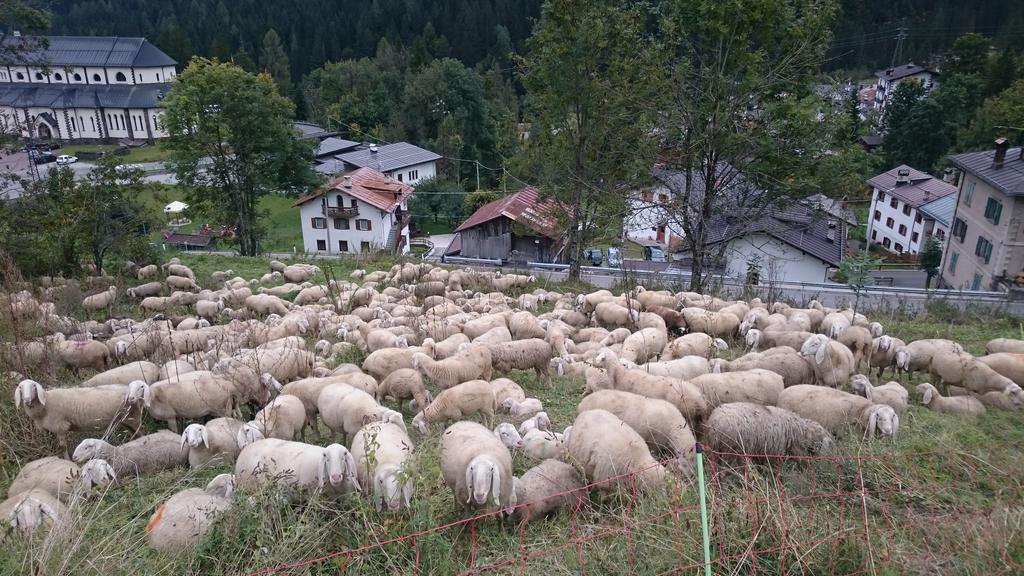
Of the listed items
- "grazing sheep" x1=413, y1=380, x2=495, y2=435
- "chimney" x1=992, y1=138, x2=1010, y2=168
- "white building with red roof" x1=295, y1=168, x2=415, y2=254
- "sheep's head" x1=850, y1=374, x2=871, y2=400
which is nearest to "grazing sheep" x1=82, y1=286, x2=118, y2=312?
"grazing sheep" x1=413, y1=380, x2=495, y2=435

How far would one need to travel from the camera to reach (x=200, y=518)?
525cm

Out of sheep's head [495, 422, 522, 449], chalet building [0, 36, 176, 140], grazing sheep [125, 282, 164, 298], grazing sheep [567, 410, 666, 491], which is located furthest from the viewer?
chalet building [0, 36, 176, 140]

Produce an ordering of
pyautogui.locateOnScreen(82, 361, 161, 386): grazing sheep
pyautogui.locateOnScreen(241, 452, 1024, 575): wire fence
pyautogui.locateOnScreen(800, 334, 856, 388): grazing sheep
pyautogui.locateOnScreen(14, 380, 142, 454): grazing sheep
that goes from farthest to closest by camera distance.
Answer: pyautogui.locateOnScreen(800, 334, 856, 388): grazing sheep, pyautogui.locateOnScreen(82, 361, 161, 386): grazing sheep, pyautogui.locateOnScreen(14, 380, 142, 454): grazing sheep, pyautogui.locateOnScreen(241, 452, 1024, 575): wire fence

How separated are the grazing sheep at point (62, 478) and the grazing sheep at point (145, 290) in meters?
11.5

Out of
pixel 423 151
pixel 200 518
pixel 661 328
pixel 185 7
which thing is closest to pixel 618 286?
pixel 661 328

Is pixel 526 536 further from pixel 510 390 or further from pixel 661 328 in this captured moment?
pixel 661 328

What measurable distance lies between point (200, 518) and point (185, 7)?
12805 cm

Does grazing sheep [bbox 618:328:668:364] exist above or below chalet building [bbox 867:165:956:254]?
below

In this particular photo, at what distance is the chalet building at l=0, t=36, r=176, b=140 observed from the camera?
76875 mm

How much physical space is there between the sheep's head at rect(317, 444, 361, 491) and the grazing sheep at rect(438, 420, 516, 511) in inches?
31.6

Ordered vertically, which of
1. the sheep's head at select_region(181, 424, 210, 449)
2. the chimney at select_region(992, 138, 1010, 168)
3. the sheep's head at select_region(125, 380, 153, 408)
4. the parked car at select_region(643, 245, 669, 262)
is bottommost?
the parked car at select_region(643, 245, 669, 262)

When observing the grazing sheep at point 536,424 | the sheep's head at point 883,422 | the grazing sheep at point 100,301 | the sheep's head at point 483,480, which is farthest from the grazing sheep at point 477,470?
the grazing sheep at point 100,301

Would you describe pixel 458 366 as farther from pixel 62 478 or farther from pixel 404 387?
pixel 62 478

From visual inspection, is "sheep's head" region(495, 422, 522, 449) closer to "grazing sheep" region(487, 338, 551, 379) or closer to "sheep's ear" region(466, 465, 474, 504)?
"sheep's ear" region(466, 465, 474, 504)
